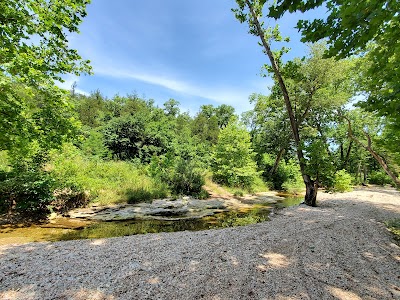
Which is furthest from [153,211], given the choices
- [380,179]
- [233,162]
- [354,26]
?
[380,179]

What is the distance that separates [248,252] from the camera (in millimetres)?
4711

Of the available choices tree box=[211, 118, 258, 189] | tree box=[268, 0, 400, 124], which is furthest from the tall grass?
tree box=[268, 0, 400, 124]

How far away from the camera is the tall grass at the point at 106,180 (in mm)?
10781

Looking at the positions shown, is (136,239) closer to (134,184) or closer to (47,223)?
(47,223)

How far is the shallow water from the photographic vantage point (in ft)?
21.7

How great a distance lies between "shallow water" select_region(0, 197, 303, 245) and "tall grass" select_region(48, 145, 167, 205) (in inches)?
101

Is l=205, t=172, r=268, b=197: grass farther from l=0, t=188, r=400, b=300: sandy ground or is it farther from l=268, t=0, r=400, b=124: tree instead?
l=268, t=0, r=400, b=124: tree

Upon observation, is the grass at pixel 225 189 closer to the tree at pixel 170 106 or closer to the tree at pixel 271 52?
the tree at pixel 271 52

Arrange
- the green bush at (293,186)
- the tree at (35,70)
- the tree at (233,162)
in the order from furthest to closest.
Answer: the green bush at (293,186)
the tree at (233,162)
the tree at (35,70)

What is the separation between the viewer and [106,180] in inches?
532

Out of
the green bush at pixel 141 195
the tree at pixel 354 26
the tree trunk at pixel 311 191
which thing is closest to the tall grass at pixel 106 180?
the green bush at pixel 141 195

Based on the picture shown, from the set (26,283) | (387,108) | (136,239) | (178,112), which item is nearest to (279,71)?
(387,108)

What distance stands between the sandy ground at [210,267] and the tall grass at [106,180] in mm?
5832

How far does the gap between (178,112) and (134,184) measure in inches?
1531
